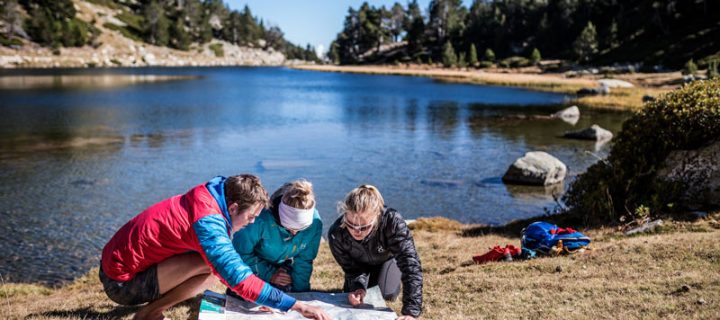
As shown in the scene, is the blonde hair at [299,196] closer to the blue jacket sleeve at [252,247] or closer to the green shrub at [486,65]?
the blue jacket sleeve at [252,247]

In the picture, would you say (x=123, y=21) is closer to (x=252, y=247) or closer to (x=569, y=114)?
(x=569, y=114)

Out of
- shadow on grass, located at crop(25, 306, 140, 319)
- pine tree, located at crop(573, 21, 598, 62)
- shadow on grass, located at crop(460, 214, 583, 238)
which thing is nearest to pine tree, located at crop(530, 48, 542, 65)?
pine tree, located at crop(573, 21, 598, 62)

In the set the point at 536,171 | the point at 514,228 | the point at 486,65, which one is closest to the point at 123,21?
the point at 486,65

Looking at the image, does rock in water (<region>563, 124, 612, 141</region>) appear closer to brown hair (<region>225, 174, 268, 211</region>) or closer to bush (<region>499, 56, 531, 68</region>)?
brown hair (<region>225, 174, 268, 211</region>)

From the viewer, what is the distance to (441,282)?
809cm

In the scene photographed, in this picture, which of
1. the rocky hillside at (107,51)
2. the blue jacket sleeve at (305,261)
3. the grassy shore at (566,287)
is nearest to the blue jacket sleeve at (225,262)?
the blue jacket sleeve at (305,261)

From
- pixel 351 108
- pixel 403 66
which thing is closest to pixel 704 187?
pixel 351 108

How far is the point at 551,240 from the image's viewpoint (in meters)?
9.38

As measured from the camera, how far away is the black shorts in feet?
18.6

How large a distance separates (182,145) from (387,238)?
963 inches

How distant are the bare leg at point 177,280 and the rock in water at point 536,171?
1669 cm

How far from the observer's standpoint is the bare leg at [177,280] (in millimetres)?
5723

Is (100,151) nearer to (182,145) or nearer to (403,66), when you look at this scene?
(182,145)

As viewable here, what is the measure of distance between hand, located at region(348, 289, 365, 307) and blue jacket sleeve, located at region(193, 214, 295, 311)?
1548 millimetres
